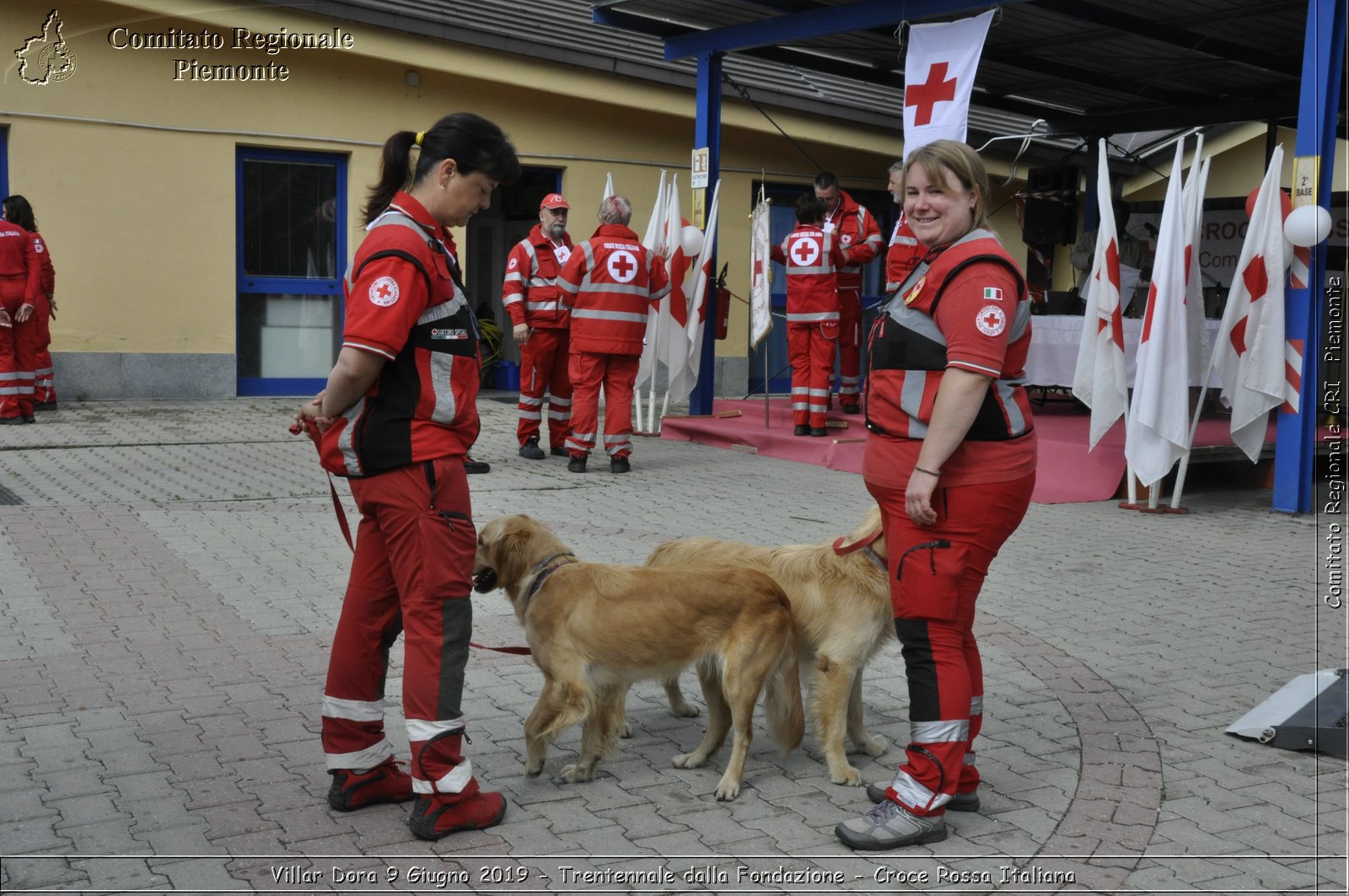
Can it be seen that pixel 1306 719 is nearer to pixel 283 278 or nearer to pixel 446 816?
pixel 446 816

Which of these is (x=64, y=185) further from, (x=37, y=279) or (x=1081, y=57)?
(x=1081, y=57)

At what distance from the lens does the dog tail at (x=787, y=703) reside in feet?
14.0

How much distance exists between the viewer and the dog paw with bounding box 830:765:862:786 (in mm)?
4309

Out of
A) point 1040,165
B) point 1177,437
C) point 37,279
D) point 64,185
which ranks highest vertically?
point 1040,165

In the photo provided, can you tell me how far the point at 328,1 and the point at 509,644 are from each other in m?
11.1

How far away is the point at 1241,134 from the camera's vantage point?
2084cm

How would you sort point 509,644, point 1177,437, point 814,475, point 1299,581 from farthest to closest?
point 814,475
point 1177,437
point 1299,581
point 509,644

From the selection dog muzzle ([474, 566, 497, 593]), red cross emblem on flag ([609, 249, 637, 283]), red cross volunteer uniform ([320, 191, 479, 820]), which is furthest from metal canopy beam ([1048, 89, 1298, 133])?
red cross volunteer uniform ([320, 191, 479, 820])

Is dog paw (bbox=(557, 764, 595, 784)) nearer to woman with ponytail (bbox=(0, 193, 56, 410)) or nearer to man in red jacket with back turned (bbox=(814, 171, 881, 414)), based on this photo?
man in red jacket with back turned (bbox=(814, 171, 881, 414))

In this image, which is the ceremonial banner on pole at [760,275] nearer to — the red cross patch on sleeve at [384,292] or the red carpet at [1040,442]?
the red carpet at [1040,442]

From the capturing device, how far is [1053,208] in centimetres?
1867

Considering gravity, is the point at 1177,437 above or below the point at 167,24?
below

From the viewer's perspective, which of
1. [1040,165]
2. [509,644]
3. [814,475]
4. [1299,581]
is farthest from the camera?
[1040,165]

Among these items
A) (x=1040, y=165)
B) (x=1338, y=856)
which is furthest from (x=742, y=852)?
(x=1040, y=165)
